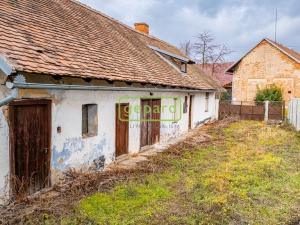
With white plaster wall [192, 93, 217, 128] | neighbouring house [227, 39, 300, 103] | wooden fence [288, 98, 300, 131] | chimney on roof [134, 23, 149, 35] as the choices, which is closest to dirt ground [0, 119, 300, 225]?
wooden fence [288, 98, 300, 131]

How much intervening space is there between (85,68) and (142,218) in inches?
155

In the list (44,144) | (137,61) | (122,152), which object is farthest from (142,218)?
(137,61)

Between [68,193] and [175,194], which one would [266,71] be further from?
[68,193]

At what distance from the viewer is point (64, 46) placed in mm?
7762

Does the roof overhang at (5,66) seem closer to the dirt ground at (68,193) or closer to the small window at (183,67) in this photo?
the dirt ground at (68,193)

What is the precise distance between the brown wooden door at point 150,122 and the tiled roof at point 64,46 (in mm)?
944

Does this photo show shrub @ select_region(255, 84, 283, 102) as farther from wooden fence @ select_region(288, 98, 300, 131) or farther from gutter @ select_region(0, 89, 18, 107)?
gutter @ select_region(0, 89, 18, 107)

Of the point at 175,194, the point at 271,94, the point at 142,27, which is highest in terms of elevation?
the point at 142,27

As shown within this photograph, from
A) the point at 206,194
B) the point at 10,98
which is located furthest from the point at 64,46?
the point at 206,194

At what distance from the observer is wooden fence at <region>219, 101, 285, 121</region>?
22.6 m

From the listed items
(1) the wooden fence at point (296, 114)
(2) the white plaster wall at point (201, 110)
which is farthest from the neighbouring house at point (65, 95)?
(1) the wooden fence at point (296, 114)

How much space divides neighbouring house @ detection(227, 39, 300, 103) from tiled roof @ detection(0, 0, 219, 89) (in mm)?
17930

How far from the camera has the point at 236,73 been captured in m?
29.9

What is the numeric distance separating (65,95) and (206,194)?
390 cm
